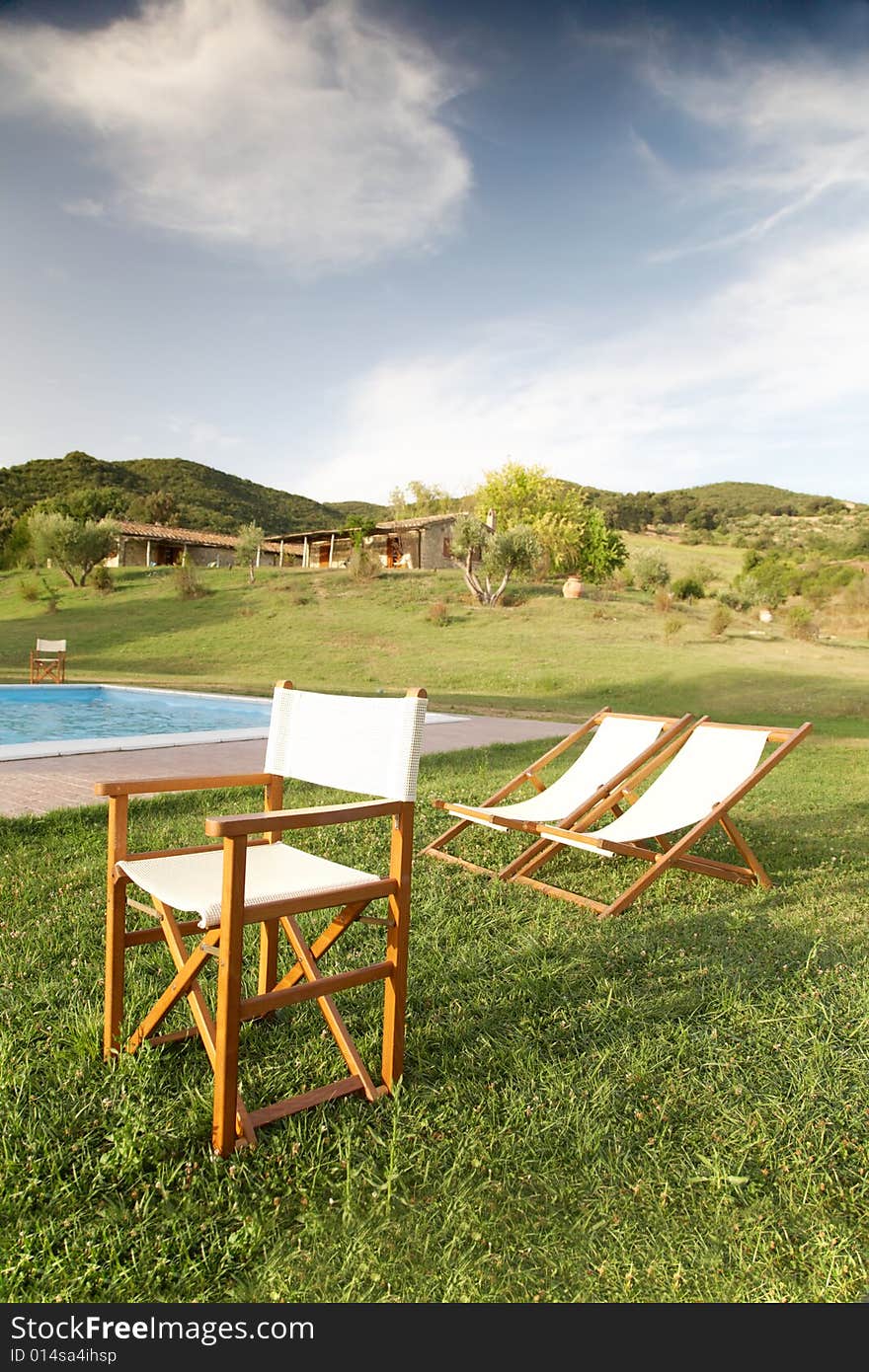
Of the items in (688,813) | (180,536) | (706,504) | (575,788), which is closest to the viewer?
(688,813)

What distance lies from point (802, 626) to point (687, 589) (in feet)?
18.5

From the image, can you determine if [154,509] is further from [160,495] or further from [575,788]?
[575,788]

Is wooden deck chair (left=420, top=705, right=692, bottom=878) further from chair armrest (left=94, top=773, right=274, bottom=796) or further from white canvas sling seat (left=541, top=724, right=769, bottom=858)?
chair armrest (left=94, top=773, right=274, bottom=796)

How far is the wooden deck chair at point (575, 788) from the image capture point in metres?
3.68

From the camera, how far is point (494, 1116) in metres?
1.92

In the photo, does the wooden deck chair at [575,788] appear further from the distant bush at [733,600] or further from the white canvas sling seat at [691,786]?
the distant bush at [733,600]

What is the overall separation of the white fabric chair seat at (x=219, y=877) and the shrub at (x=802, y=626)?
22913 millimetres

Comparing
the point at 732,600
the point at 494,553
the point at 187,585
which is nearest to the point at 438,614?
the point at 494,553

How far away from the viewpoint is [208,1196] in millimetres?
1621

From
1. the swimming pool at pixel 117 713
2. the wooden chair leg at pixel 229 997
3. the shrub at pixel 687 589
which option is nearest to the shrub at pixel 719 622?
the shrub at pixel 687 589

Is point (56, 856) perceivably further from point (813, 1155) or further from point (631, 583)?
point (631, 583)

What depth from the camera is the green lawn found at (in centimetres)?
148

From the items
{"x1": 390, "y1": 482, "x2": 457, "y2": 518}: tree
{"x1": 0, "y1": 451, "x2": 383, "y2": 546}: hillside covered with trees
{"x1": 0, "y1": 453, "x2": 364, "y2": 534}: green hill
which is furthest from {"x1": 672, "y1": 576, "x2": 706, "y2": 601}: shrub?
{"x1": 0, "y1": 453, "x2": 364, "y2": 534}: green hill

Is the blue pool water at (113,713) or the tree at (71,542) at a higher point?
the tree at (71,542)
